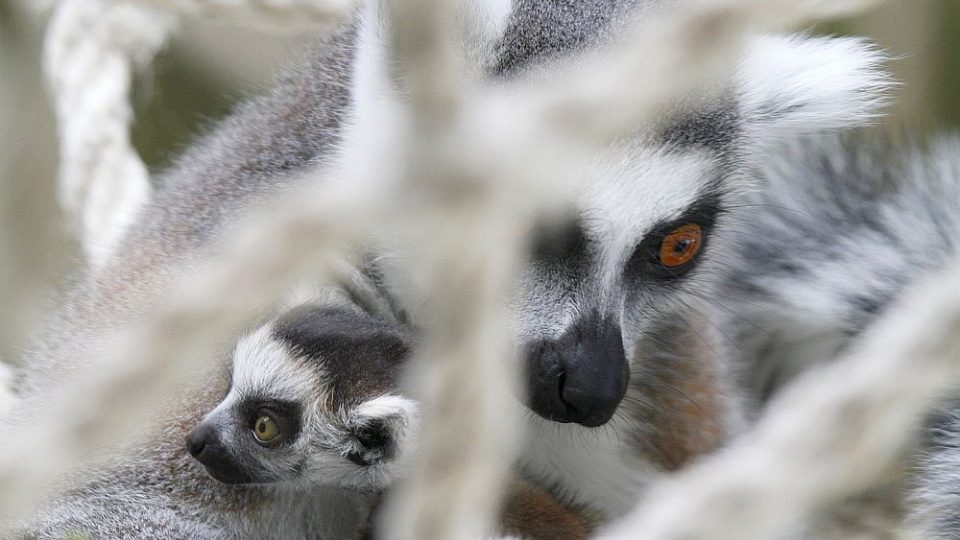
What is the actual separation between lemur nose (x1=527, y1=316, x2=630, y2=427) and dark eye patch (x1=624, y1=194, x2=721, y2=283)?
11 centimetres

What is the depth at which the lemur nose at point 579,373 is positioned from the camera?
3.46 feet

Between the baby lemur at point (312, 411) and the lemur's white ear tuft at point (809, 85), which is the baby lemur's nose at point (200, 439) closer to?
the baby lemur at point (312, 411)

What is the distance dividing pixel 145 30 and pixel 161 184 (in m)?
0.31

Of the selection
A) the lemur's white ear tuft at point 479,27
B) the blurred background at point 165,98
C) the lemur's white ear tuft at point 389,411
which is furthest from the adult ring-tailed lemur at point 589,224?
the blurred background at point 165,98

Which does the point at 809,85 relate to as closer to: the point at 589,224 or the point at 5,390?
the point at 589,224

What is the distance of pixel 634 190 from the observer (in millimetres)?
1090

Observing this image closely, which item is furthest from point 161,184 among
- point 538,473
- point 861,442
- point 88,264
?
point 861,442

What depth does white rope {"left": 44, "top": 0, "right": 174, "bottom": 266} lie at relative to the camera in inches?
64.7

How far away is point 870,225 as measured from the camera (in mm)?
1300

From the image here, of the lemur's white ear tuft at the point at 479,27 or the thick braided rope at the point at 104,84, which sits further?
the thick braided rope at the point at 104,84

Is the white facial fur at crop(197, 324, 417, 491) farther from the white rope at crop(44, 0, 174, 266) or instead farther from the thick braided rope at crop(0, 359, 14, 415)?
the white rope at crop(44, 0, 174, 266)

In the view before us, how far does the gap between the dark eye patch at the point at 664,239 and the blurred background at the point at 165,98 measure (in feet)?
1.48

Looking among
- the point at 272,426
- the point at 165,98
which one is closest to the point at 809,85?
the point at 272,426

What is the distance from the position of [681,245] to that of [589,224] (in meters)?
0.21
